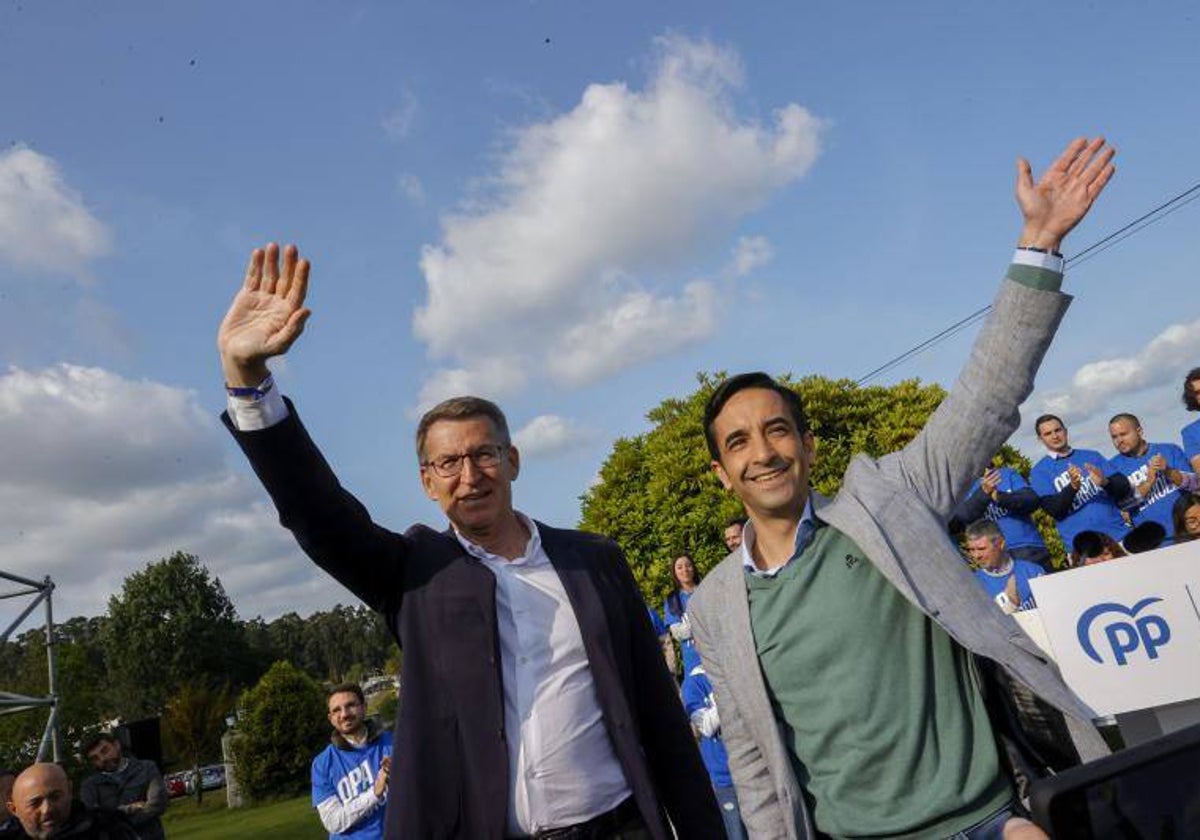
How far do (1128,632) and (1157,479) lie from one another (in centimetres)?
270

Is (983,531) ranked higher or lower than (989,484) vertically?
lower

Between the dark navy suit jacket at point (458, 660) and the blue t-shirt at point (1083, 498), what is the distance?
20.1ft

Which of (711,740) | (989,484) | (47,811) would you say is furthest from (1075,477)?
(47,811)

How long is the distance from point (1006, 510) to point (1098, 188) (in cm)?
623

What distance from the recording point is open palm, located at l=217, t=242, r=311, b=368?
2203 millimetres

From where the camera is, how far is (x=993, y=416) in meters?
2.11

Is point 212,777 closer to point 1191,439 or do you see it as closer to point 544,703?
point 1191,439

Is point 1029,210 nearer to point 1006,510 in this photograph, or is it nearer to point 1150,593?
point 1150,593

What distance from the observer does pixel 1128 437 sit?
7586mm

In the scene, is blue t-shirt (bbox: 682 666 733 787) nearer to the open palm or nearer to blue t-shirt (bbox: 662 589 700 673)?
blue t-shirt (bbox: 662 589 700 673)

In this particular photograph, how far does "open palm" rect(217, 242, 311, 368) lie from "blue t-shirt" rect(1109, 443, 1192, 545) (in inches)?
287

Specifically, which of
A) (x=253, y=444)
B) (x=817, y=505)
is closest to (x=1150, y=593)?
(x=817, y=505)

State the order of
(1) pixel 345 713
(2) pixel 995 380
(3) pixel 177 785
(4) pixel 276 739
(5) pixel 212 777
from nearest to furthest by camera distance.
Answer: (2) pixel 995 380
(1) pixel 345 713
(4) pixel 276 739
(3) pixel 177 785
(5) pixel 212 777

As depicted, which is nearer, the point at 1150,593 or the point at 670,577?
the point at 1150,593
